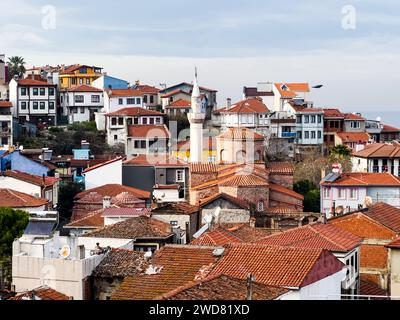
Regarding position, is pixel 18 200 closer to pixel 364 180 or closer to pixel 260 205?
pixel 260 205

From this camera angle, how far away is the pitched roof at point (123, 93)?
44.3 metres

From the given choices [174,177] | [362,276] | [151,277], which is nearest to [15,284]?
[151,277]

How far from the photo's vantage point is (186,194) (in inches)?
1249

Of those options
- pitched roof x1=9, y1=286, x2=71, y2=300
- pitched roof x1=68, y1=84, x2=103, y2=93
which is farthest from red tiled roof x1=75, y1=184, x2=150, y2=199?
pitched roof x1=9, y1=286, x2=71, y2=300

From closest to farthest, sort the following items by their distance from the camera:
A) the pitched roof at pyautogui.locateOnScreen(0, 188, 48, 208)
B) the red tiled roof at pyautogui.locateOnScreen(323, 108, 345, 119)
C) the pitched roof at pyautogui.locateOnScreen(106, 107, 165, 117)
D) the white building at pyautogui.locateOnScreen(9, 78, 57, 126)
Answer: the pitched roof at pyautogui.locateOnScreen(0, 188, 48, 208) → the pitched roof at pyautogui.locateOnScreen(106, 107, 165, 117) → the white building at pyautogui.locateOnScreen(9, 78, 57, 126) → the red tiled roof at pyautogui.locateOnScreen(323, 108, 345, 119)

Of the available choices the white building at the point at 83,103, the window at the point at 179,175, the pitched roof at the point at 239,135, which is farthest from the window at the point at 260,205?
the white building at the point at 83,103

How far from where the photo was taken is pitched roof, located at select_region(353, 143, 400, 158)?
1434 inches

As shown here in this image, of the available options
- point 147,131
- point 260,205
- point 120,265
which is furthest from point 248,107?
point 120,265

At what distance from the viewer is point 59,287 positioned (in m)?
13.6

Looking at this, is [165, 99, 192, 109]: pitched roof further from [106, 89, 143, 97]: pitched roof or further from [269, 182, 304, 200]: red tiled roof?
[269, 182, 304, 200]: red tiled roof

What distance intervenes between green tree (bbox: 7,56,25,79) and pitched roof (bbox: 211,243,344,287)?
1550 inches

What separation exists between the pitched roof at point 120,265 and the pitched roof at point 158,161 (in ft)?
60.4

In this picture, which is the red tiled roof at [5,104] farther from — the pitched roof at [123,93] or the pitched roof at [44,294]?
the pitched roof at [44,294]

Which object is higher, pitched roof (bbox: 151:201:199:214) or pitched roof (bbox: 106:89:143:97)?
pitched roof (bbox: 106:89:143:97)
